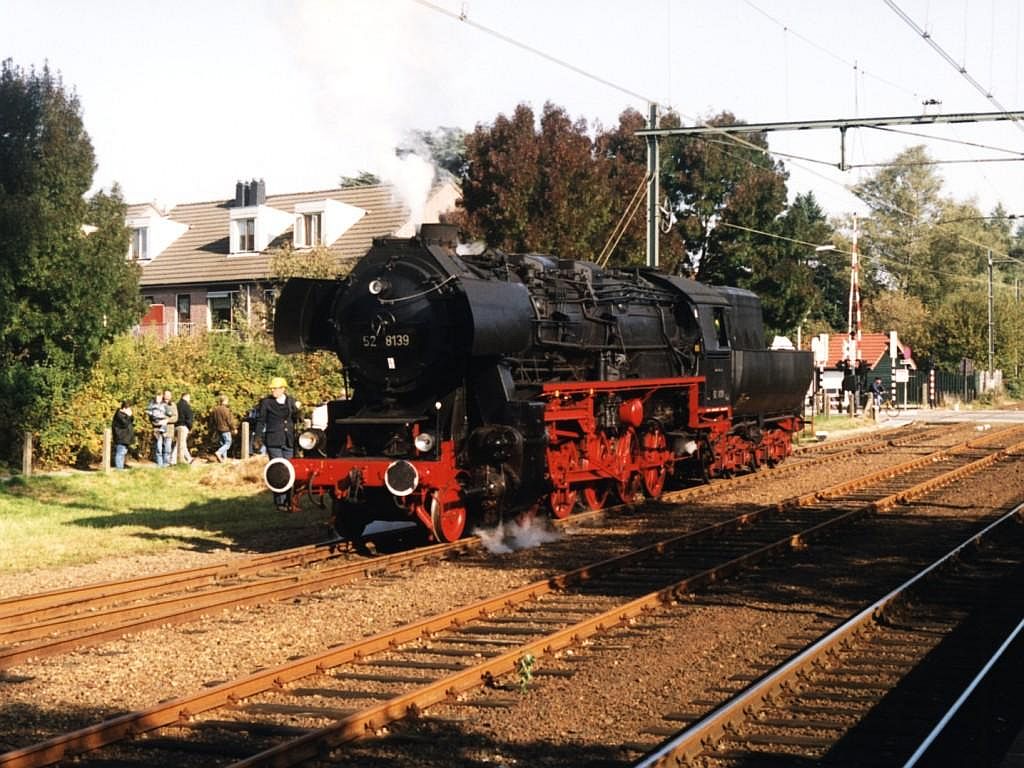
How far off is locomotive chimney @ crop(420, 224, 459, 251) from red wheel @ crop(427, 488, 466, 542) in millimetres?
2876

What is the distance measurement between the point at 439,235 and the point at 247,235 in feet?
102

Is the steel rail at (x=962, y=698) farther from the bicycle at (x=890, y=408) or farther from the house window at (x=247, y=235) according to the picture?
the bicycle at (x=890, y=408)

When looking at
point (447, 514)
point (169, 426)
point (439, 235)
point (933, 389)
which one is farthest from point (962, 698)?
point (933, 389)

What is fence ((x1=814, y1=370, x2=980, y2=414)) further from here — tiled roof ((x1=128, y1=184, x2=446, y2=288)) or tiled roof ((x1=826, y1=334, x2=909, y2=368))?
tiled roof ((x1=128, y1=184, x2=446, y2=288))

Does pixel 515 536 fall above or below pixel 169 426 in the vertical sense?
below

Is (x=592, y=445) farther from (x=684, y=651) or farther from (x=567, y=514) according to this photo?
(x=684, y=651)

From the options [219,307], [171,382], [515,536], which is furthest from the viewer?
[219,307]

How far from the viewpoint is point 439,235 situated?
13898 mm

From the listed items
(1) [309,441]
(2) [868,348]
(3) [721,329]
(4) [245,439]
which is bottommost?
(4) [245,439]

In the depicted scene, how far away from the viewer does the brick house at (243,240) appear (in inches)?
1615

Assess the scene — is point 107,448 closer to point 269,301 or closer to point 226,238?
point 269,301

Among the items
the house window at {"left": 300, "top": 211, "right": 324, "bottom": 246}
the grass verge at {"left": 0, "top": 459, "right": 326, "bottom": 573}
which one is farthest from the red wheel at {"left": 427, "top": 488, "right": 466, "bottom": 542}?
the house window at {"left": 300, "top": 211, "right": 324, "bottom": 246}

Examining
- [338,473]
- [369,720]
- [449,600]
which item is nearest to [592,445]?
[338,473]

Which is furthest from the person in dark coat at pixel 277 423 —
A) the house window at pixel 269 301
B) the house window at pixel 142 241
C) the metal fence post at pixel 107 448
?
the house window at pixel 142 241
